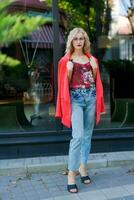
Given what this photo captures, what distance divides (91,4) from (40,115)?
1.73 m

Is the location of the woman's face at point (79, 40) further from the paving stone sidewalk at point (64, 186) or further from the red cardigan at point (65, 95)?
the paving stone sidewalk at point (64, 186)

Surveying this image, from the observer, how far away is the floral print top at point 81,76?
14.8ft

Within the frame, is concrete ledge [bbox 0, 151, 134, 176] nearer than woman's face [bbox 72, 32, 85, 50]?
No

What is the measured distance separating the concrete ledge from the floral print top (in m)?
1.35

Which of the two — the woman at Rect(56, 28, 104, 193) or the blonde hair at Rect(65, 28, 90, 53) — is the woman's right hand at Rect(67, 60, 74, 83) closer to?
the woman at Rect(56, 28, 104, 193)

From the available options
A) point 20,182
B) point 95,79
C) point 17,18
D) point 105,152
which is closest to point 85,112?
point 95,79

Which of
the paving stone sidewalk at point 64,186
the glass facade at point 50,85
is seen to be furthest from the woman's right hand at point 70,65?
the glass facade at point 50,85

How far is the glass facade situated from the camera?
6090 millimetres

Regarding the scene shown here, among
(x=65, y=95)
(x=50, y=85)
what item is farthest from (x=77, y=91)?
(x=50, y=85)

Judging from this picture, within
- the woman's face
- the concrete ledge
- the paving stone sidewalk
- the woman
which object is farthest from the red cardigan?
the concrete ledge

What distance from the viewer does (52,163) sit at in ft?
18.1

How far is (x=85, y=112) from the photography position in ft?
15.3

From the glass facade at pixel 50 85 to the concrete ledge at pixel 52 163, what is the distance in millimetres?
544

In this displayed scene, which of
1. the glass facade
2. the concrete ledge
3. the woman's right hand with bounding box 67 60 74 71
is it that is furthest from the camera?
the glass facade
